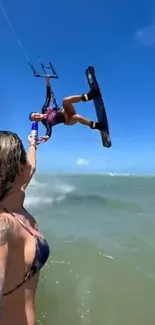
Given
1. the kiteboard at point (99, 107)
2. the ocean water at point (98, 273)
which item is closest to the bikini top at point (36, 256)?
the kiteboard at point (99, 107)

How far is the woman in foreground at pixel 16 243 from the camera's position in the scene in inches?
79.8

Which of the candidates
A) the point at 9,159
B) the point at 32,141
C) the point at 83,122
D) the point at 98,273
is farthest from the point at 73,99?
the point at 98,273

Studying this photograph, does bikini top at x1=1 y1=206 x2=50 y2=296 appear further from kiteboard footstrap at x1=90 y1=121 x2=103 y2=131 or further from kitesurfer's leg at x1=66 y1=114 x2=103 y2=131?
kiteboard footstrap at x1=90 y1=121 x2=103 y2=131

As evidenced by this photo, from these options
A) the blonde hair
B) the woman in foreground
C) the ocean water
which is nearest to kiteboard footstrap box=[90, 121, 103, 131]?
the woman in foreground

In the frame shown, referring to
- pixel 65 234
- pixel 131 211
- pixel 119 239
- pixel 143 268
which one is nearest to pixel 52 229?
pixel 65 234

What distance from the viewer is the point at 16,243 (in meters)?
2.05

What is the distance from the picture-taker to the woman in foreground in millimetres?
2027

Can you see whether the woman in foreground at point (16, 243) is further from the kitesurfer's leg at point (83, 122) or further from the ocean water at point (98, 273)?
the ocean water at point (98, 273)

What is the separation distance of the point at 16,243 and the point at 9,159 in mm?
415

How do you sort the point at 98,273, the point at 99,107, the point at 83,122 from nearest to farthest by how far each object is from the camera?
the point at 83,122 < the point at 99,107 < the point at 98,273

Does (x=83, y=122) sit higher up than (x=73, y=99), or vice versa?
(x=73, y=99)

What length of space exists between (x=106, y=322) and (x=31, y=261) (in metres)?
4.77

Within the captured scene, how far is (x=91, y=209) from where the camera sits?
57.6ft

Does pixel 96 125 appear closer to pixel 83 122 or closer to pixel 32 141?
pixel 83 122
